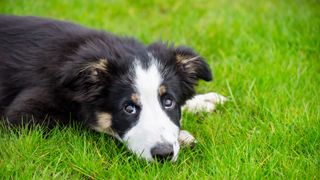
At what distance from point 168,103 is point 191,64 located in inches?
19.5

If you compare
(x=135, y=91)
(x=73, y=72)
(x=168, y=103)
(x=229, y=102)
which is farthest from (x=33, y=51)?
(x=229, y=102)

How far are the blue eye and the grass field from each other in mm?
279

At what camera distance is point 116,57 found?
4324mm

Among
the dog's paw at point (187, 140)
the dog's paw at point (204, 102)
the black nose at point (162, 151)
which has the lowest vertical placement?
the dog's paw at point (204, 102)

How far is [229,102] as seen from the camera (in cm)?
512

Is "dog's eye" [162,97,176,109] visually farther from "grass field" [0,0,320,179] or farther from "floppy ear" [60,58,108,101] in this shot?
"floppy ear" [60,58,108,101]

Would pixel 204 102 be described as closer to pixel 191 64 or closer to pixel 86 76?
pixel 191 64

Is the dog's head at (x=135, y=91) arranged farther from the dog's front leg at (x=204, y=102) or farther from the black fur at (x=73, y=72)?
the dog's front leg at (x=204, y=102)

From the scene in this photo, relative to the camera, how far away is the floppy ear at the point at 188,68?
14.9 feet

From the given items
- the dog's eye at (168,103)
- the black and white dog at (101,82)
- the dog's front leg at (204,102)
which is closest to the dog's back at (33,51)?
the black and white dog at (101,82)

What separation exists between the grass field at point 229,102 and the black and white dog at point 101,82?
0.49ft

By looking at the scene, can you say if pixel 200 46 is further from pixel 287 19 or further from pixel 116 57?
pixel 116 57

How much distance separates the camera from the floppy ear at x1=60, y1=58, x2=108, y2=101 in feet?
13.8

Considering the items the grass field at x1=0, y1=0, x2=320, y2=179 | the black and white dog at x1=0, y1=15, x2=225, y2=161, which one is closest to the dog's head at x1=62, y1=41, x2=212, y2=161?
the black and white dog at x1=0, y1=15, x2=225, y2=161
